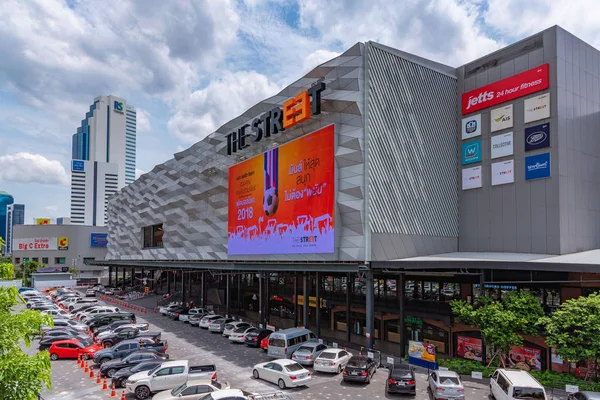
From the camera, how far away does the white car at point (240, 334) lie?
3803 cm

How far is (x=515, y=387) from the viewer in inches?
785

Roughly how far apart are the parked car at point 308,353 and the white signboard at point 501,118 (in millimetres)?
21402

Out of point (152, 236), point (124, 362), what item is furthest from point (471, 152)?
point (152, 236)

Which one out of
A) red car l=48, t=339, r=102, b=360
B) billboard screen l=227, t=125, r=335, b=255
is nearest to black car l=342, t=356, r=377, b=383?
billboard screen l=227, t=125, r=335, b=255

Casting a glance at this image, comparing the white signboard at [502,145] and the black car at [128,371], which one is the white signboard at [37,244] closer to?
the black car at [128,371]

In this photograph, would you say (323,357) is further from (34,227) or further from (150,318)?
(34,227)

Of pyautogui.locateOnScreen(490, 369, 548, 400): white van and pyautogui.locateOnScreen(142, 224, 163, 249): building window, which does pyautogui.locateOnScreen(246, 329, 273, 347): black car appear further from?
pyautogui.locateOnScreen(142, 224, 163, 249): building window

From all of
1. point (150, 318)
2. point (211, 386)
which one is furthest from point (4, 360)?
point (150, 318)

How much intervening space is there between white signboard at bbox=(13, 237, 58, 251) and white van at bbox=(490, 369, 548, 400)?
452 feet

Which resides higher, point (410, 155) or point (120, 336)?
point (410, 155)

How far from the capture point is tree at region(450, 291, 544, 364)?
25.3m

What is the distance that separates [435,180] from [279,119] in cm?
1490

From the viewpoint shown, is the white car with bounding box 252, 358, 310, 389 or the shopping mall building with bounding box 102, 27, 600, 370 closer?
the white car with bounding box 252, 358, 310, 389

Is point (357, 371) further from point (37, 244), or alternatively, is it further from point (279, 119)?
point (37, 244)
